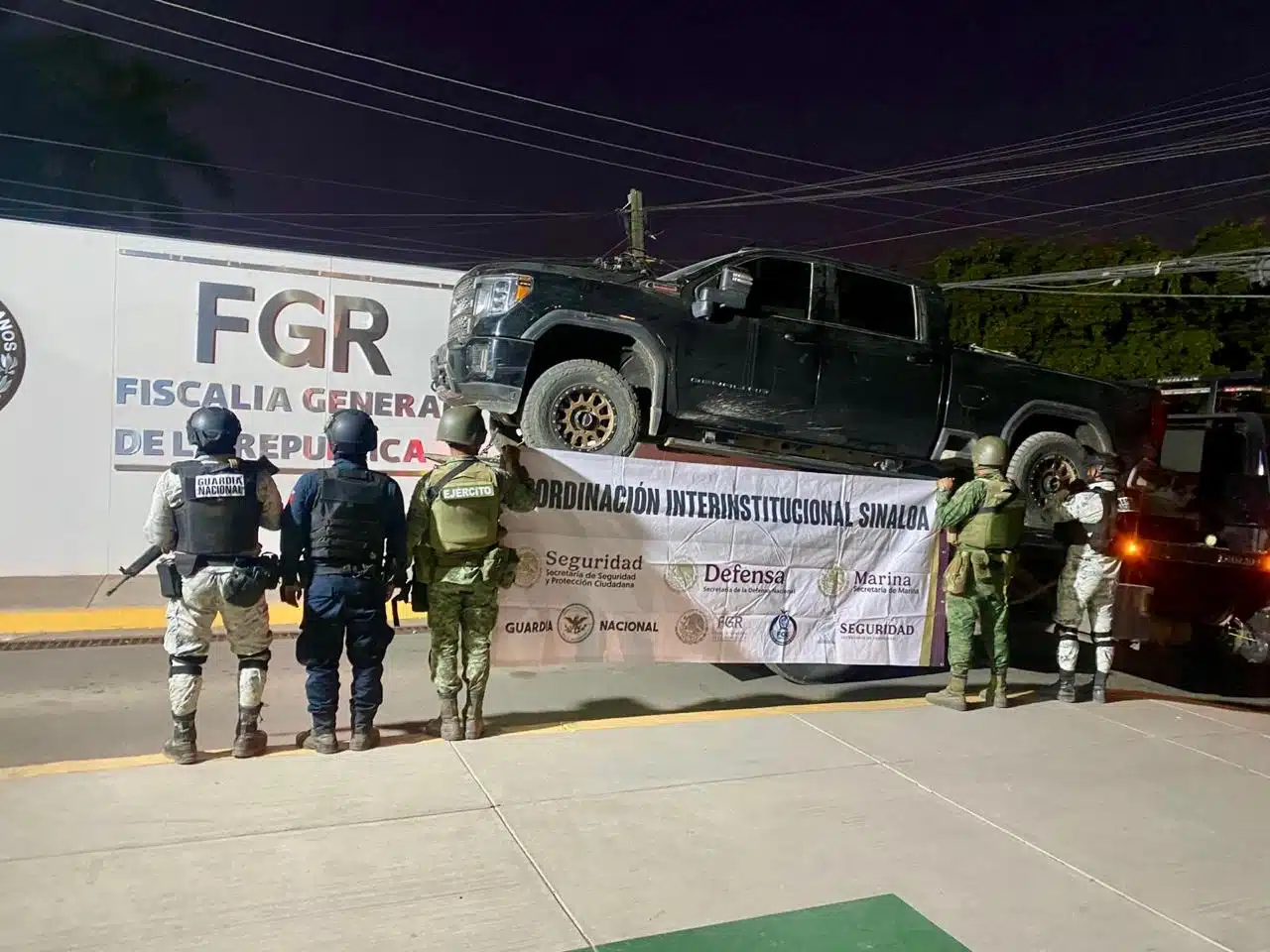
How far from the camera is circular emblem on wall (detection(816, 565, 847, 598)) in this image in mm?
6426

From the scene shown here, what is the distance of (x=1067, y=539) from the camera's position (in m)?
6.71

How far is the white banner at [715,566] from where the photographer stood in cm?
566

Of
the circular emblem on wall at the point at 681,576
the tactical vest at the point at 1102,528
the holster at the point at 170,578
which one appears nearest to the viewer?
the holster at the point at 170,578

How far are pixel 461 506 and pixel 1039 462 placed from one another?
5.72 metres

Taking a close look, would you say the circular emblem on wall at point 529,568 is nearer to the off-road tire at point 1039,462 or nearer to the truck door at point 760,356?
the truck door at point 760,356

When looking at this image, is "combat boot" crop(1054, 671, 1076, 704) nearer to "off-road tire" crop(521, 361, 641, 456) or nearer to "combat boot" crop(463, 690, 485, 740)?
"off-road tire" crop(521, 361, 641, 456)

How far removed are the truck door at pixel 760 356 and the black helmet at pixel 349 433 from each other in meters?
2.91

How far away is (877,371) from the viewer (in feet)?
25.6

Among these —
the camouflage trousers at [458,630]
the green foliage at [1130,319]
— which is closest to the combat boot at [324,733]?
the camouflage trousers at [458,630]

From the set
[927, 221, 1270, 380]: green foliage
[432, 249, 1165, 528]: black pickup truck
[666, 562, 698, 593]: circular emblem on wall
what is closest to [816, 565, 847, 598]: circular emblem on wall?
[666, 562, 698, 593]: circular emblem on wall

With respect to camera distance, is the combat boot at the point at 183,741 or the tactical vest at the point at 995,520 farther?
the tactical vest at the point at 995,520

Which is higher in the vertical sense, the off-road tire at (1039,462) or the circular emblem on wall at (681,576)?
the off-road tire at (1039,462)

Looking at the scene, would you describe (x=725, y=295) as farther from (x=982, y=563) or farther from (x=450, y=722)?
(x=450, y=722)

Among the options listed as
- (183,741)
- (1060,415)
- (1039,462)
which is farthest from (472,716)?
(1060,415)
